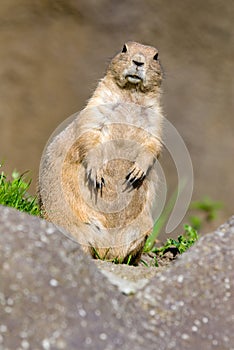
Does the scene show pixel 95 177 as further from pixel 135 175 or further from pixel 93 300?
pixel 93 300

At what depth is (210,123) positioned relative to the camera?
13.9 m

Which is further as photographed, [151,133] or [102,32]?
[102,32]

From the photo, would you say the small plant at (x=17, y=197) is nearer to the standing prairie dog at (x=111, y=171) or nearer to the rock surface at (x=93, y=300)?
the standing prairie dog at (x=111, y=171)

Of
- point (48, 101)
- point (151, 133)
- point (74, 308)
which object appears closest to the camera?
point (74, 308)

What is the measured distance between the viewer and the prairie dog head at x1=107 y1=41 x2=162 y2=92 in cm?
834

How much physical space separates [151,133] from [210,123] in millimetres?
5756

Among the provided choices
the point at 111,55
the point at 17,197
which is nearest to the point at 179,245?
the point at 17,197

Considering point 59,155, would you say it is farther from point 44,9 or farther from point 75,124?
point 44,9

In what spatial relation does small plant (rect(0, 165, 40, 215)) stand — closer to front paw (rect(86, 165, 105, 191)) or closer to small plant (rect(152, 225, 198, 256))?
front paw (rect(86, 165, 105, 191))

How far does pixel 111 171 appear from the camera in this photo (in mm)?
8023

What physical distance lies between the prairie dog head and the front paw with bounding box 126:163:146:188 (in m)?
0.85

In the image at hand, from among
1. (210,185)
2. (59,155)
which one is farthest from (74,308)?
(210,185)

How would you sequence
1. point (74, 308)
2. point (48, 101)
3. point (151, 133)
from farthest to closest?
point (48, 101), point (151, 133), point (74, 308)

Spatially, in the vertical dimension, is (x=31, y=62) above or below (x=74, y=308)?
below
